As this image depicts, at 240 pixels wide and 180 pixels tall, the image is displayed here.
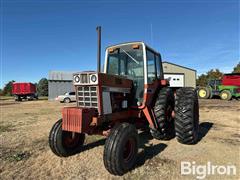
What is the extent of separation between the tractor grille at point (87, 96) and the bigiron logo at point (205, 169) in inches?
88.5

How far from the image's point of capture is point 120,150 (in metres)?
4.10

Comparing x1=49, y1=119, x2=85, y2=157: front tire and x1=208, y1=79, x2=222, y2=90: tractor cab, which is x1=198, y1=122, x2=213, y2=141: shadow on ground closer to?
x1=49, y1=119, x2=85, y2=157: front tire

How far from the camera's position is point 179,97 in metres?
6.20

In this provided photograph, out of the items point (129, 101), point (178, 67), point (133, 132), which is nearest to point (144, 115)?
point (129, 101)

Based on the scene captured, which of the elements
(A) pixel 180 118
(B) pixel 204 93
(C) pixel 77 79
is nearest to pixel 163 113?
(A) pixel 180 118

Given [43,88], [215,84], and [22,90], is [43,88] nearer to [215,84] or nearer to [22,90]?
[22,90]

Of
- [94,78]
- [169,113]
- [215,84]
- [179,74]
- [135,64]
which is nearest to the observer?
[94,78]

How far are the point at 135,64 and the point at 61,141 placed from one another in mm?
2720

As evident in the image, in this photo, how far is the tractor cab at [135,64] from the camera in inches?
226

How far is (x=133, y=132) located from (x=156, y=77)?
249 centimetres

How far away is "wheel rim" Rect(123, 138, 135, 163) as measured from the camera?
4.44 metres

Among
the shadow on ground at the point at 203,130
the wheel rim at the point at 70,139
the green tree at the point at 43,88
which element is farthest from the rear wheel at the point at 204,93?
the green tree at the point at 43,88

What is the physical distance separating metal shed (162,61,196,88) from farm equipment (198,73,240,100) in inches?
372

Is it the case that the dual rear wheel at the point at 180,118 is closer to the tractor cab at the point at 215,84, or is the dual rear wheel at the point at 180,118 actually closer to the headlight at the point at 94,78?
the headlight at the point at 94,78
